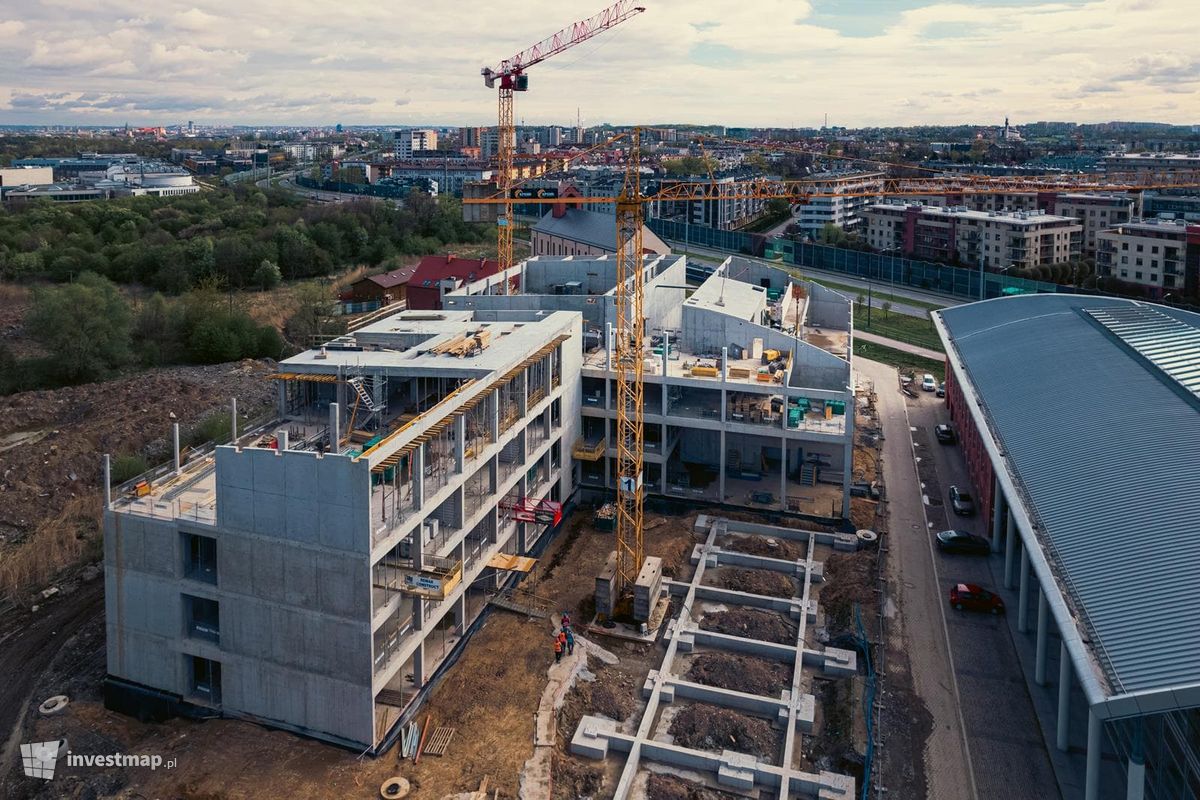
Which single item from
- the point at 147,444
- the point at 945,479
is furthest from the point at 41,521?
the point at 945,479

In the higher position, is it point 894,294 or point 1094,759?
point 894,294

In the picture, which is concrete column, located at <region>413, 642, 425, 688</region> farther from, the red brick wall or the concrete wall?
the concrete wall

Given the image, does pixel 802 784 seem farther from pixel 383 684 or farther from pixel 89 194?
pixel 89 194

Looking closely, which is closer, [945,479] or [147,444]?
[945,479]

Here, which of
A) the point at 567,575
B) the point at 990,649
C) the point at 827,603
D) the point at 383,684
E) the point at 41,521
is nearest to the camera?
the point at 383,684

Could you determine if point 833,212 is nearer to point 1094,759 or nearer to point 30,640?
point 1094,759

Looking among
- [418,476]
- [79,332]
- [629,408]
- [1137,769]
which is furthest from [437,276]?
[1137,769]

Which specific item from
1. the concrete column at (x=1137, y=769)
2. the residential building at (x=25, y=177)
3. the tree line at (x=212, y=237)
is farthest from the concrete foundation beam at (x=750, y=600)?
the residential building at (x=25, y=177)
